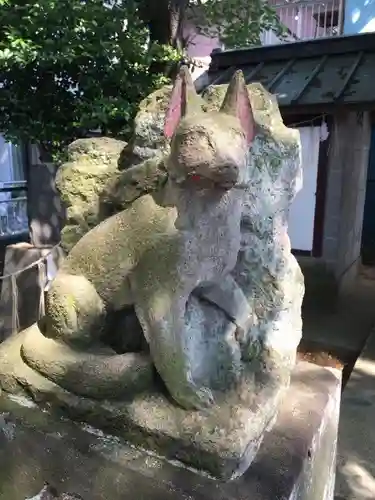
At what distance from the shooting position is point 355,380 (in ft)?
12.3

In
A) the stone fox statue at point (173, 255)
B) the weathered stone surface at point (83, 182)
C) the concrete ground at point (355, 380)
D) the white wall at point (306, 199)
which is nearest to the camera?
the stone fox statue at point (173, 255)

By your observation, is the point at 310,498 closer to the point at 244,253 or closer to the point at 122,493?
the point at 122,493

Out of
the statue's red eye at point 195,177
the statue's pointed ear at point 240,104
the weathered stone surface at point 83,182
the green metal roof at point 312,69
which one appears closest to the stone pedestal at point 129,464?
the weathered stone surface at point 83,182

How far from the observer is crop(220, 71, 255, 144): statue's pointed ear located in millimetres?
1267

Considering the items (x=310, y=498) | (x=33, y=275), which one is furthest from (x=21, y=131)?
(x=310, y=498)

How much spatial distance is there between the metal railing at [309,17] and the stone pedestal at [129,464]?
581cm

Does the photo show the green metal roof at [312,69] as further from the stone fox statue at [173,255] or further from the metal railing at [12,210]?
the stone fox statue at [173,255]

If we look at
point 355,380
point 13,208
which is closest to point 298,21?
point 13,208

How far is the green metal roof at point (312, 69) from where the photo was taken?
14.6 ft

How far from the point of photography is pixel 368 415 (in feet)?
10.8

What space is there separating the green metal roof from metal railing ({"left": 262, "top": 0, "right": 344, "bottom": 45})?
4.04ft

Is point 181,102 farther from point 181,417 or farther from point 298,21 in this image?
point 298,21

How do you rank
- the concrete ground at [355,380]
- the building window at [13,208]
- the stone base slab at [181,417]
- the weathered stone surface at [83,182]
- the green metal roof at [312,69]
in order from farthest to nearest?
the building window at [13,208]
the green metal roof at [312,69]
the concrete ground at [355,380]
the weathered stone surface at [83,182]
the stone base slab at [181,417]

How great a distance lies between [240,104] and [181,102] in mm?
154
